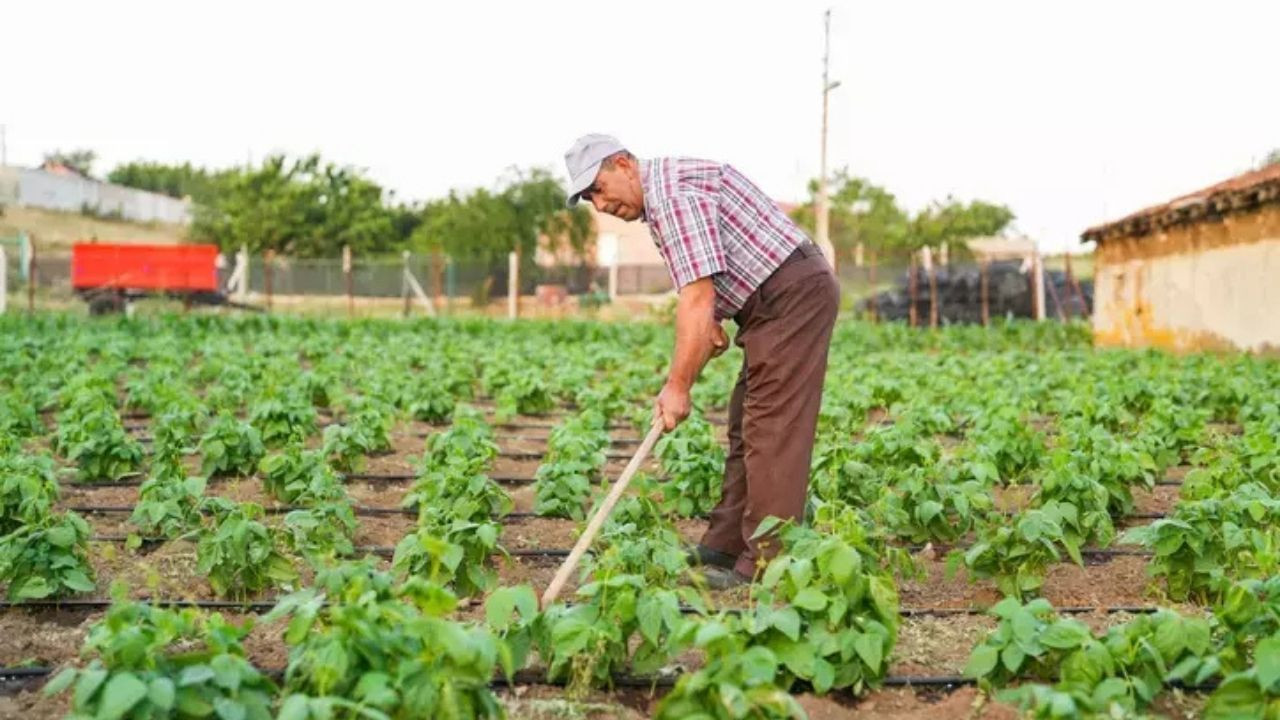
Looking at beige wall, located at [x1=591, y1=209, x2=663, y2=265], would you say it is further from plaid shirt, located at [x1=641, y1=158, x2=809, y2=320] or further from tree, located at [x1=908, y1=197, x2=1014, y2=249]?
plaid shirt, located at [x1=641, y1=158, x2=809, y2=320]

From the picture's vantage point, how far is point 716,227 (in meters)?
4.27

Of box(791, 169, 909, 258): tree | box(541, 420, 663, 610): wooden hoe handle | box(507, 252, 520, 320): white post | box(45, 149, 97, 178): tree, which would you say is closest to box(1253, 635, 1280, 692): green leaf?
box(541, 420, 663, 610): wooden hoe handle

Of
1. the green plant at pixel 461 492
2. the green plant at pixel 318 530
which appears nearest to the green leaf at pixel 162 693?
the green plant at pixel 318 530

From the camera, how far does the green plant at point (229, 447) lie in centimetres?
676

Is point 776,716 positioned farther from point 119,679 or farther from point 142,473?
point 142,473

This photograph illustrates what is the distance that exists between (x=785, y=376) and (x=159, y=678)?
7.85 feet

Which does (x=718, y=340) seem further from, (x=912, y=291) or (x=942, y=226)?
(x=942, y=226)

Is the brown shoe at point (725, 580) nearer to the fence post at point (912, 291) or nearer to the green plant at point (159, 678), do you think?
the green plant at point (159, 678)

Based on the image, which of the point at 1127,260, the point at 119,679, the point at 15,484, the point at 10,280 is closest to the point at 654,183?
the point at 119,679

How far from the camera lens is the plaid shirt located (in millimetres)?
4242

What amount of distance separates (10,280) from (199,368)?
26.4m

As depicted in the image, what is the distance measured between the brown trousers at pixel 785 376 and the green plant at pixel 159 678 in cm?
203

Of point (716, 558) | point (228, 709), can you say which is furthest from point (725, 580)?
point (228, 709)

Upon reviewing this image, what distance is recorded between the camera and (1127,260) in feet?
63.4
